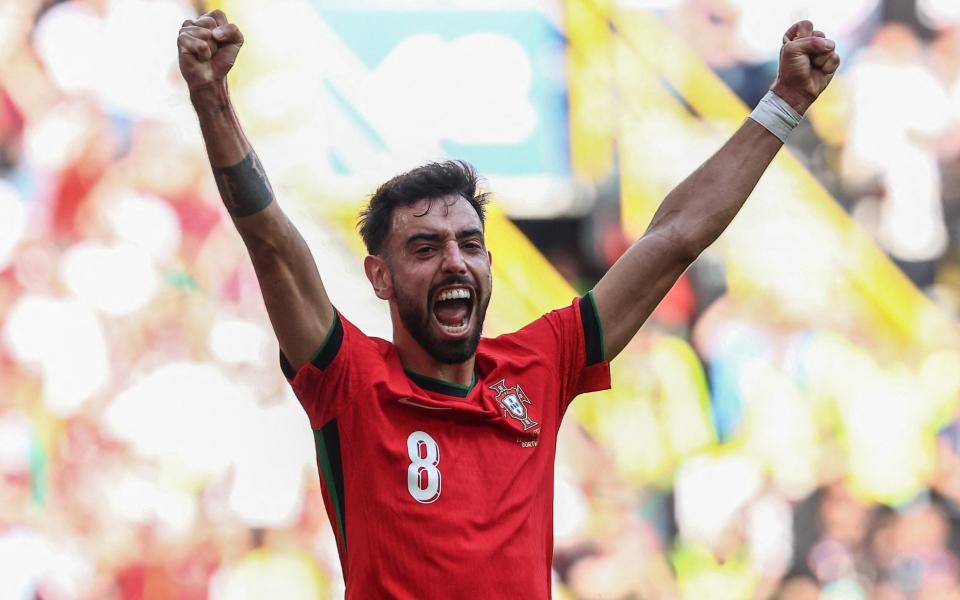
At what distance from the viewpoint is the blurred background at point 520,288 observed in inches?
204

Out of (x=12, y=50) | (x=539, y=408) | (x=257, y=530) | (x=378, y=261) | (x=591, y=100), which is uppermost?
(x=12, y=50)

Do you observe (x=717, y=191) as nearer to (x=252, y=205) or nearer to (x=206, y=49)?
(x=252, y=205)

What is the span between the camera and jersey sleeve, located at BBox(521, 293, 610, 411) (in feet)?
9.42

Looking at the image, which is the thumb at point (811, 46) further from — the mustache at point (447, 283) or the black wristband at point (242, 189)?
the black wristband at point (242, 189)

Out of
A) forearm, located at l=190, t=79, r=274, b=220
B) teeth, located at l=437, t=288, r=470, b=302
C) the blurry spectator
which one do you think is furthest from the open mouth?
the blurry spectator

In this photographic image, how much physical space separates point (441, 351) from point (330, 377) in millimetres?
254

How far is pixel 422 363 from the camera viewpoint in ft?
9.08

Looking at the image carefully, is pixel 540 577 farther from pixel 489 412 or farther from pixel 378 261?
pixel 378 261

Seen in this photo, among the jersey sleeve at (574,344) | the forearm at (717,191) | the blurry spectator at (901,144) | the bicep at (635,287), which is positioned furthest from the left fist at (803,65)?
the blurry spectator at (901,144)

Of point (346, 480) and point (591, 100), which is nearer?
point (346, 480)

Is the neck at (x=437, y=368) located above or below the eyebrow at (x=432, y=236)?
below

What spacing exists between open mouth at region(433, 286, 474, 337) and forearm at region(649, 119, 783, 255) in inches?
19.0

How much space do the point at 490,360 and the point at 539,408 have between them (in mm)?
161

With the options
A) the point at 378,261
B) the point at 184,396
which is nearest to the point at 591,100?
the point at 184,396
